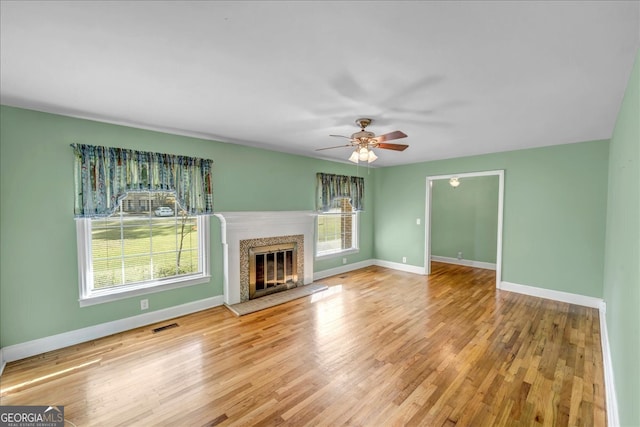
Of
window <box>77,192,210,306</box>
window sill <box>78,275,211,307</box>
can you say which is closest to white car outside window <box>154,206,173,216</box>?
window <box>77,192,210,306</box>

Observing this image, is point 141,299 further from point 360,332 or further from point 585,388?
point 585,388

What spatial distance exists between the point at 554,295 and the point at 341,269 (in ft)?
12.0

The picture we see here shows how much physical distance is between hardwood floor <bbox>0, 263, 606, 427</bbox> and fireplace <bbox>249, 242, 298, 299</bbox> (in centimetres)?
65

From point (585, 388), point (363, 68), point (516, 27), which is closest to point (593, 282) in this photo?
point (585, 388)

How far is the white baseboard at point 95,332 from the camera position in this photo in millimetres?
2627

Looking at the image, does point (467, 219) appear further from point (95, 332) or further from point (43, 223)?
point (43, 223)

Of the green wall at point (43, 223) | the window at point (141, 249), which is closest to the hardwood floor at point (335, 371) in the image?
the green wall at point (43, 223)

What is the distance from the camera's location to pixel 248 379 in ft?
7.64

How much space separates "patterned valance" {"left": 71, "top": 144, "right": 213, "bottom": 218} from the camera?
2.86 metres

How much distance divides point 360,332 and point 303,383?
1.10m

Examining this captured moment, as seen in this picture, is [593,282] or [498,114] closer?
[498,114]

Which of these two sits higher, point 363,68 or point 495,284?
point 363,68

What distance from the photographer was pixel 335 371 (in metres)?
2.44

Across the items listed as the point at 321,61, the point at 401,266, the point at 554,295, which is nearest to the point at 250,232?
the point at 321,61
